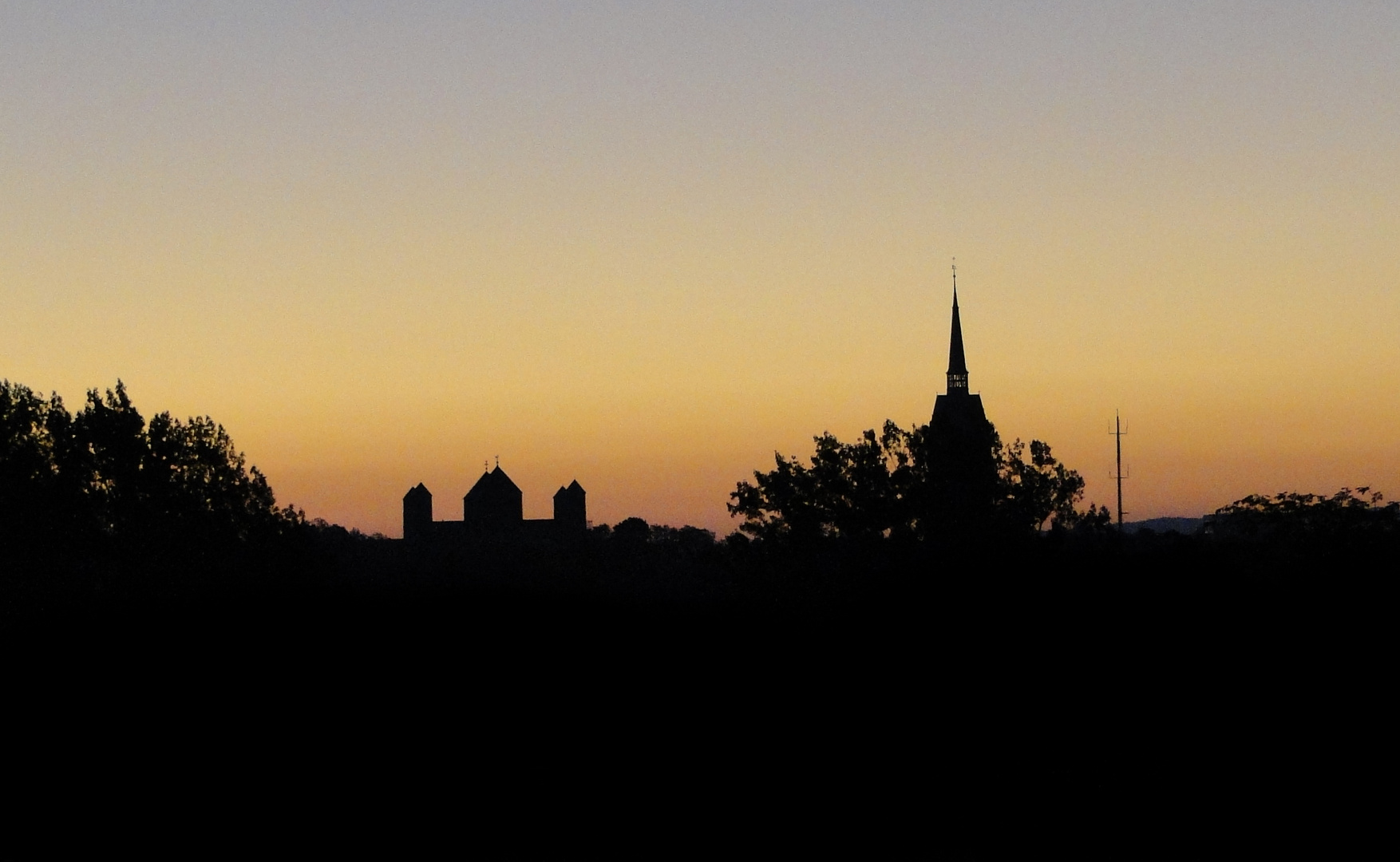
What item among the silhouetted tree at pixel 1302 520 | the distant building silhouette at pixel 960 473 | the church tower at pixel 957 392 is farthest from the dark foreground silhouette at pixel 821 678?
the church tower at pixel 957 392

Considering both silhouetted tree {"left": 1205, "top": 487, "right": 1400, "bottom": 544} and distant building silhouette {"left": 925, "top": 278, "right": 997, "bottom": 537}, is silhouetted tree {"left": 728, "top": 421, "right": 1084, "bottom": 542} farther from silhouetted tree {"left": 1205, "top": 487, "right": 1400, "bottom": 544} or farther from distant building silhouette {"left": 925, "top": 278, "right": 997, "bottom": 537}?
silhouetted tree {"left": 1205, "top": 487, "right": 1400, "bottom": 544}

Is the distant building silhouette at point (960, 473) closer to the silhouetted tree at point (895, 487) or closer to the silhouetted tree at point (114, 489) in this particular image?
the silhouetted tree at point (895, 487)

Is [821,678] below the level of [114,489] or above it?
below

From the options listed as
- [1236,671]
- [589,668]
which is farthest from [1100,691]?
[589,668]

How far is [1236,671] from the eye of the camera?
1665 inches

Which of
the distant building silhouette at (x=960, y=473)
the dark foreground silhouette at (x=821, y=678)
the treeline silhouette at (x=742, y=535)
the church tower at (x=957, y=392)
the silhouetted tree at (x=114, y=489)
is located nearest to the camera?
the dark foreground silhouette at (x=821, y=678)

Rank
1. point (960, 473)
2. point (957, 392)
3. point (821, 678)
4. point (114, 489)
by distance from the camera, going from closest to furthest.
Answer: point (821, 678) < point (114, 489) < point (960, 473) < point (957, 392)

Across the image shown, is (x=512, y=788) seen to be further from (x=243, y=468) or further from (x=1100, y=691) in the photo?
(x=243, y=468)

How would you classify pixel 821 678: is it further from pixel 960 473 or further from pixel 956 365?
pixel 956 365

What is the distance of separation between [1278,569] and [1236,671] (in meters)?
7.75

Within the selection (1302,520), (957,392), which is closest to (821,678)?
(1302,520)

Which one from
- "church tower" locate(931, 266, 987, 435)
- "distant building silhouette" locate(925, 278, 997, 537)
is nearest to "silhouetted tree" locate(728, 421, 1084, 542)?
"distant building silhouette" locate(925, 278, 997, 537)

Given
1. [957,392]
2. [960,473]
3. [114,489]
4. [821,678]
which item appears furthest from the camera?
[957,392]

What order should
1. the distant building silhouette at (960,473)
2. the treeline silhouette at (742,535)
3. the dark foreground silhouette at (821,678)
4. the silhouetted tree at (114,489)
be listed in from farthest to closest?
the distant building silhouette at (960,473) < the silhouetted tree at (114,489) < the treeline silhouette at (742,535) < the dark foreground silhouette at (821,678)
